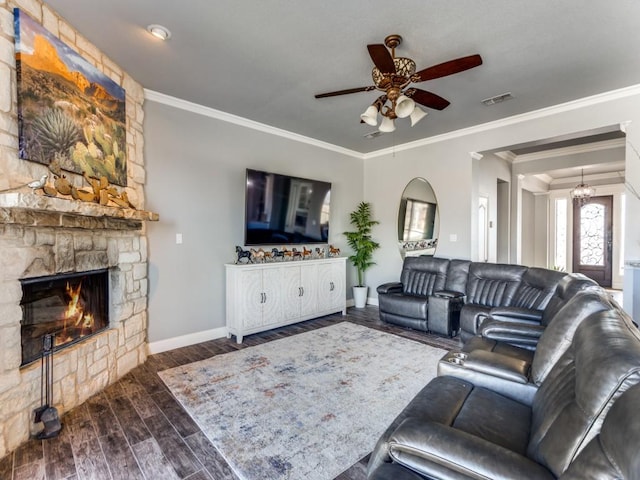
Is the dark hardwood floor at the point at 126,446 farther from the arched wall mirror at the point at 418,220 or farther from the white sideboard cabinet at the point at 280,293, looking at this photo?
the arched wall mirror at the point at 418,220

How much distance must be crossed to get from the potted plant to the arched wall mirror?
0.53 metres

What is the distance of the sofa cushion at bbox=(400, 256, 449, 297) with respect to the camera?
4.62m

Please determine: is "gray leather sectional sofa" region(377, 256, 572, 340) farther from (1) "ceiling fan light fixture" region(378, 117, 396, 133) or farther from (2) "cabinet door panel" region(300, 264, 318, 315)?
(1) "ceiling fan light fixture" region(378, 117, 396, 133)

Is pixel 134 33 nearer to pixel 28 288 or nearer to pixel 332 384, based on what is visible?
pixel 28 288

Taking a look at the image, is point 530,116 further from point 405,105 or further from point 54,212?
point 54,212

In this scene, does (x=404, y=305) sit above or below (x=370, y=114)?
below

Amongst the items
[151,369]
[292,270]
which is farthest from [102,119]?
[292,270]

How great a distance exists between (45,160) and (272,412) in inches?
96.1

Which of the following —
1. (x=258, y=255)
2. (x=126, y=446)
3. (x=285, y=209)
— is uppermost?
(x=285, y=209)

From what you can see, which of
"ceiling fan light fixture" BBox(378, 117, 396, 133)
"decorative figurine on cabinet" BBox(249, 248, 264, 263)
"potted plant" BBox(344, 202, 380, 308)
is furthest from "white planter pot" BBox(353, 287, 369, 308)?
"ceiling fan light fixture" BBox(378, 117, 396, 133)

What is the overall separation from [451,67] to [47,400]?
3.67m

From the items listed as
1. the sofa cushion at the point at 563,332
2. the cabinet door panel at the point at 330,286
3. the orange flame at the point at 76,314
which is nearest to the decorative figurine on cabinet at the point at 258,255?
the cabinet door panel at the point at 330,286

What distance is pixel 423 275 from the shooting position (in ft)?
15.7

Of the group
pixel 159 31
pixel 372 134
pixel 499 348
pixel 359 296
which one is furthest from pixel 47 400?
pixel 372 134
